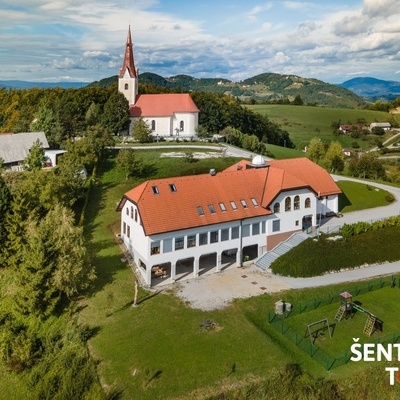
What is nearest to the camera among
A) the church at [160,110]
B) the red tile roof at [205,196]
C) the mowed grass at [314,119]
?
the red tile roof at [205,196]

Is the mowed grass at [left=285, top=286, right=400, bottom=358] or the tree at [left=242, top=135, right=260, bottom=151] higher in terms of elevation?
the tree at [left=242, top=135, right=260, bottom=151]

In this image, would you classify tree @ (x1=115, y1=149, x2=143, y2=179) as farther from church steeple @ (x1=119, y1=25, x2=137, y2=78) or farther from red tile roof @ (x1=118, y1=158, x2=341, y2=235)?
church steeple @ (x1=119, y1=25, x2=137, y2=78)

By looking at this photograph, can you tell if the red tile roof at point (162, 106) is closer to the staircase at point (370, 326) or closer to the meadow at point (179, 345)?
the meadow at point (179, 345)

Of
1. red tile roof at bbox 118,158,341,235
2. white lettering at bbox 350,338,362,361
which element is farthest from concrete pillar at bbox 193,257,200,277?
white lettering at bbox 350,338,362,361

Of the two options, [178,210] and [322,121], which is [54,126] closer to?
[178,210]

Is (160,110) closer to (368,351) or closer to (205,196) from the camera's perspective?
(205,196)

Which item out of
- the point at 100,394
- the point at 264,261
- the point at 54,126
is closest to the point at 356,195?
the point at 264,261

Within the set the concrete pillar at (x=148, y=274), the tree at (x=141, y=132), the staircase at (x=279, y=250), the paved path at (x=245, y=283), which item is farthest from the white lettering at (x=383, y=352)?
the tree at (x=141, y=132)
